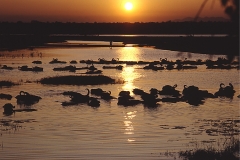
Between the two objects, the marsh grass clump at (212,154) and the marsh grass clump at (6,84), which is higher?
the marsh grass clump at (6,84)

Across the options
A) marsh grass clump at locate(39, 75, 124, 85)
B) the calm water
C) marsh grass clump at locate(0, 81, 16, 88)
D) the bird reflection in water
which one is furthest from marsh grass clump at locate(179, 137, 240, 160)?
marsh grass clump at locate(39, 75, 124, 85)

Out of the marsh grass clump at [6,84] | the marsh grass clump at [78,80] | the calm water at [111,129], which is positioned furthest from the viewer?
the marsh grass clump at [78,80]

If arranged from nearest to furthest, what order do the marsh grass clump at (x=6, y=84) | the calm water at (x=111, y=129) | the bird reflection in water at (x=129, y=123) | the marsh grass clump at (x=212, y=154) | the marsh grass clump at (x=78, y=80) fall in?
the marsh grass clump at (x=212, y=154) < the calm water at (x=111, y=129) < the bird reflection in water at (x=129, y=123) < the marsh grass clump at (x=6, y=84) < the marsh grass clump at (x=78, y=80)

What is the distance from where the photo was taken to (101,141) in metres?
19.1

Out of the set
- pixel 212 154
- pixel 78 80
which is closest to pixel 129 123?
pixel 212 154

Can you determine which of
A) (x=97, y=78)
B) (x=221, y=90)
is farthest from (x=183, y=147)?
(x=97, y=78)

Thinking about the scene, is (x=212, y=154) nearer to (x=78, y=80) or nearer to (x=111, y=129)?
(x=111, y=129)

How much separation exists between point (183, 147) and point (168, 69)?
126 ft

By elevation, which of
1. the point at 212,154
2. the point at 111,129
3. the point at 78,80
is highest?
the point at 78,80

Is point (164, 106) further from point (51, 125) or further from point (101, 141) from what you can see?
point (101, 141)

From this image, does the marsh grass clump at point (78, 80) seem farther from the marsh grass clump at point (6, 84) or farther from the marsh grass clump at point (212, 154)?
the marsh grass clump at point (212, 154)

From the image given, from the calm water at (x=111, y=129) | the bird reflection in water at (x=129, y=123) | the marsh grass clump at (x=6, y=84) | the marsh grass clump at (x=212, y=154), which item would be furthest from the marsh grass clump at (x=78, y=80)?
the marsh grass clump at (x=212, y=154)

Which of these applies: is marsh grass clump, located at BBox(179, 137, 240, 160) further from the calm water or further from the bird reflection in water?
the bird reflection in water

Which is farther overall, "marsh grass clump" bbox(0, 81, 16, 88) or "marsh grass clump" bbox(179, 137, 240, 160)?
"marsh grass clump" bbox(0, 81, 16, 88)
